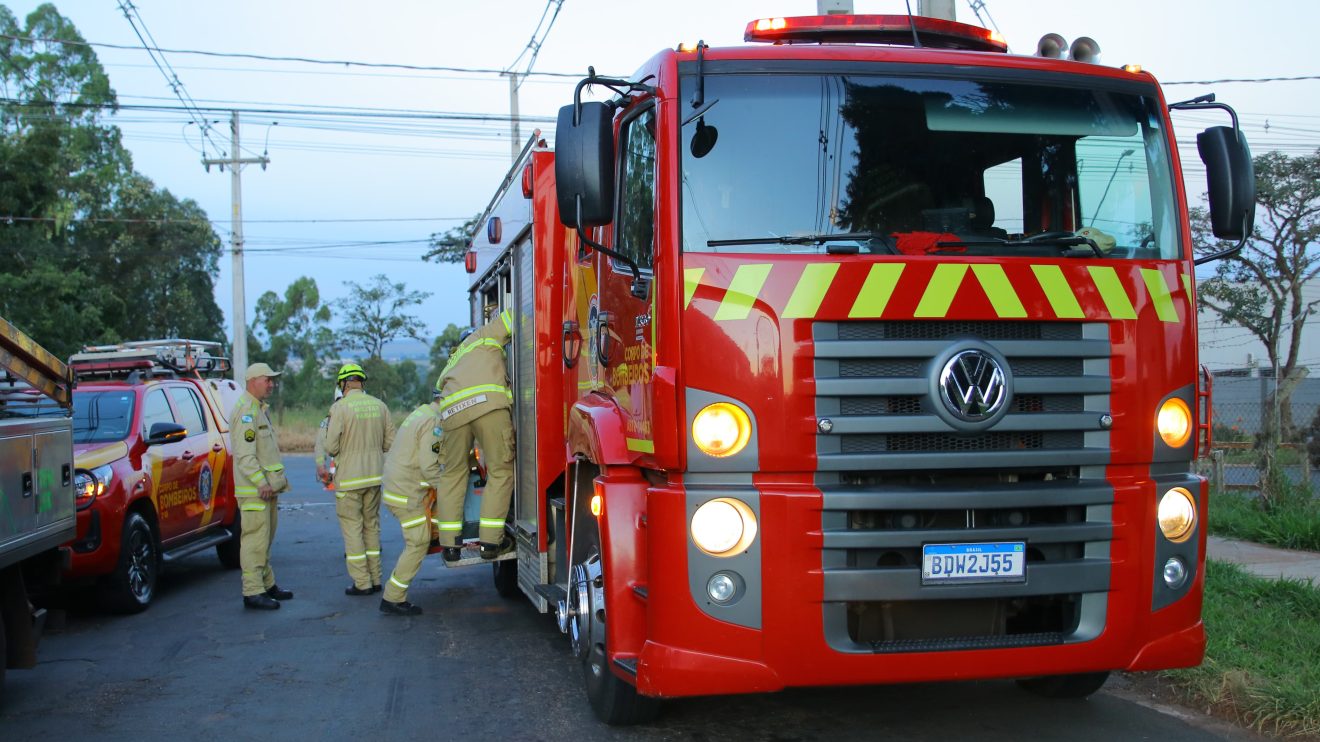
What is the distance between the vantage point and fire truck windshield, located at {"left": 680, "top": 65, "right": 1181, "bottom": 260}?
13.9 ft

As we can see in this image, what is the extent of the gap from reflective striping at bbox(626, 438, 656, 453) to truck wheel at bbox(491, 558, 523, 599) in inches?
163

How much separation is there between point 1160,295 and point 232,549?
8623 mm

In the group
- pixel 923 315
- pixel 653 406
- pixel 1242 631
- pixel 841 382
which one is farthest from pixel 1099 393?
pixel 1242 631

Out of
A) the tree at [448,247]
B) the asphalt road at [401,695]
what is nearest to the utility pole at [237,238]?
the tree at [448,247]

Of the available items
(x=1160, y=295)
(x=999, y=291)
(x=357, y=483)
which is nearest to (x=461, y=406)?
(x=357, y=483)

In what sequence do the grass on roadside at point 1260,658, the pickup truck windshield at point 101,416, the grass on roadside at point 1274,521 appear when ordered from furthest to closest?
the grass on roadside at point 1274,521
the pickup truck windshield at point 101,416
the grass on roadside at point 1260,658

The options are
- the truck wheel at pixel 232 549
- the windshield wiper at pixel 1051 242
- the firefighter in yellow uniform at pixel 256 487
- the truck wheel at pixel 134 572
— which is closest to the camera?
the windshield wiper at pixel 1051 242

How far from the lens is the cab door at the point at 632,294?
4.32 m

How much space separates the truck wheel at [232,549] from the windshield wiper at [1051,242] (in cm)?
798

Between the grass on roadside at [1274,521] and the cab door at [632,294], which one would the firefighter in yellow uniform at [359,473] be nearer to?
the cab door at [632,294]

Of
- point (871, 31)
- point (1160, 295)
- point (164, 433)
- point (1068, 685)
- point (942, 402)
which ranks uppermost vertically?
point (871, 31)

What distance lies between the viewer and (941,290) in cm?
409

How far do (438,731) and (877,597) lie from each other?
2199 mm

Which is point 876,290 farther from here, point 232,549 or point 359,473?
point 232,549
